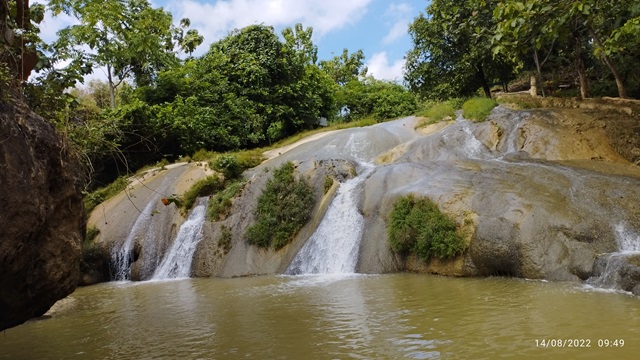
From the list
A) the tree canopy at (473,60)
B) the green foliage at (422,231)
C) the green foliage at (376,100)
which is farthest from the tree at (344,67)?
the green foliage at (422,231)

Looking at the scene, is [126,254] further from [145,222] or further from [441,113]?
[441,113]

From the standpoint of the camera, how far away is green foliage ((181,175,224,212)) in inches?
764

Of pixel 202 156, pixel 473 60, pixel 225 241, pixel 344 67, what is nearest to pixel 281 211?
pixel 225 241

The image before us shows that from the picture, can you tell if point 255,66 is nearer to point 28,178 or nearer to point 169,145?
point 169,145

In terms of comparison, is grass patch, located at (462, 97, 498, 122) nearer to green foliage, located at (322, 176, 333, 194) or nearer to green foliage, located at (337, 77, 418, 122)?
green foliage, located at (322, 176, 333, 194)

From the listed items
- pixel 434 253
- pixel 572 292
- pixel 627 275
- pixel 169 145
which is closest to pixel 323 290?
pixel 434 253

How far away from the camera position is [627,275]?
27.8ft

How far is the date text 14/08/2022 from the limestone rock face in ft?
18.1

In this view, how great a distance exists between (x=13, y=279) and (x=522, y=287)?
820 centimetres

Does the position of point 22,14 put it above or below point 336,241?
above

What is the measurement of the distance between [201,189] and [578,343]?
53.0 ft

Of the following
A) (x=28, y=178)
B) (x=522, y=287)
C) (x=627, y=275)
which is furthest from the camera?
(x=522, y=287)

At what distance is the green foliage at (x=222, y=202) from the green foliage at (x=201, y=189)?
1.05 metres

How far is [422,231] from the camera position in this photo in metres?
12.8
